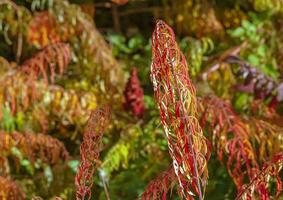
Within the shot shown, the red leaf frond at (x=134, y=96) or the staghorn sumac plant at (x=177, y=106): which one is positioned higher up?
the staghorn sumac plant at (x=177, y=106)

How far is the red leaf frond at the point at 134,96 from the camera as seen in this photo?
2826mm

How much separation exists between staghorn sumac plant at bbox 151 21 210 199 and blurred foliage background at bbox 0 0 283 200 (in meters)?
1.08

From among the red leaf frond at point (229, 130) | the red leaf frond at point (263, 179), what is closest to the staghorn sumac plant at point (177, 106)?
the red leaf frond at point (263, 179)

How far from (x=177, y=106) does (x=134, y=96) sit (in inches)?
67.9

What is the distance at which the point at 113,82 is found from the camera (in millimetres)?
3051

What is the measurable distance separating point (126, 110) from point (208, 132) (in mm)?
559

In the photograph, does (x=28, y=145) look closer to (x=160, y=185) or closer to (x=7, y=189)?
(x=7, y=189)

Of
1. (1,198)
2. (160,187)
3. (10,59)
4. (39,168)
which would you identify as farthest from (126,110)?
(160,187)

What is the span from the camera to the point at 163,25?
1.21m

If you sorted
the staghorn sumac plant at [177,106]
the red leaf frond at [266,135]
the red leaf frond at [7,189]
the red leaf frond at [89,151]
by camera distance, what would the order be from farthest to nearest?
the red leaf frond at [266,135], the red leaf frond at [7,189], the red leaf frond at [89,151], the staghorn sumac plant at [177,106]

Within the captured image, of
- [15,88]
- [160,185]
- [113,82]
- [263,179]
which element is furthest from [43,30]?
[263,179]

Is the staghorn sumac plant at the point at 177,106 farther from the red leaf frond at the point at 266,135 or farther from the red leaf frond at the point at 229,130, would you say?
the red leaf frond at the point at 266,135

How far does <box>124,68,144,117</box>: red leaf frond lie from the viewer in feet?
9.27

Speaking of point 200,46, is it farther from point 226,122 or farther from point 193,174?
point 193,174
